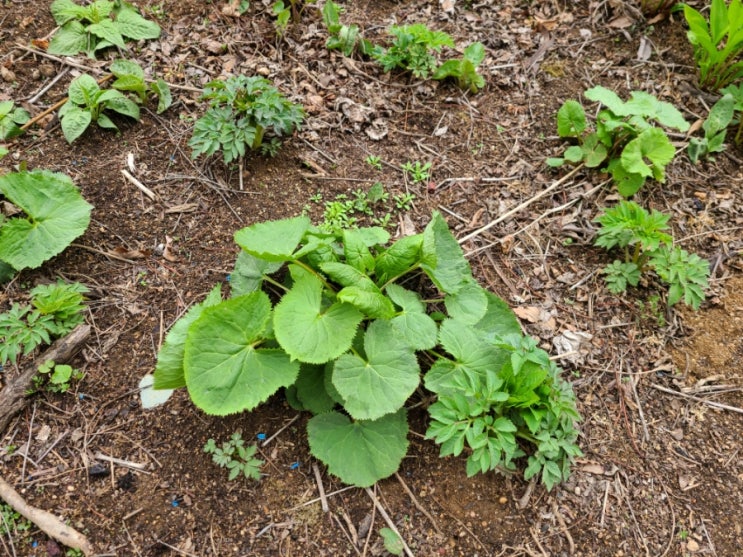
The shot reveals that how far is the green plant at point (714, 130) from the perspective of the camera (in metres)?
3.12

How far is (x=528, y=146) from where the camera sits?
322 cm

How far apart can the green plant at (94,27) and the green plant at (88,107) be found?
1.21 feet

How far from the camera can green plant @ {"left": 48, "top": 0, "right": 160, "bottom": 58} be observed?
3.25 meters

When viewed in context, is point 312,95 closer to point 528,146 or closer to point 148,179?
point 148,179

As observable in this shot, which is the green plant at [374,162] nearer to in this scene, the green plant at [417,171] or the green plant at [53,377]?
the green plant at [417,171]

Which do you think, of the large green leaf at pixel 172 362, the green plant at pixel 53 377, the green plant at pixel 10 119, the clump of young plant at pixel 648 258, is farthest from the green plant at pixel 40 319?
the clump of young plant at pixel 648 258

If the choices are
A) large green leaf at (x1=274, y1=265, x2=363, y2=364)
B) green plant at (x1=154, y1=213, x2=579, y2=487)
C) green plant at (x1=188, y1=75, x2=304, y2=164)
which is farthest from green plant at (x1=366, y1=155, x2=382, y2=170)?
large green leaf at (x1=274, y1=265, x2=363, y2=364)

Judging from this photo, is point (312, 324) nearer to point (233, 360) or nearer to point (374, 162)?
point (233, 360)

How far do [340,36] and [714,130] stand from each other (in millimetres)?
2344

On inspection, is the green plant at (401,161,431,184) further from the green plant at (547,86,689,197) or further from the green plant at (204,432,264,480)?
the green plant at (204,432,264,480)

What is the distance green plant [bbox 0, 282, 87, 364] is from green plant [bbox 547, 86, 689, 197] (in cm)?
263

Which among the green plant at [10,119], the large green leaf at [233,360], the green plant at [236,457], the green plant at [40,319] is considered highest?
the green plant at [10,119]

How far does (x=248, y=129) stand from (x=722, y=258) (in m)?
2.62

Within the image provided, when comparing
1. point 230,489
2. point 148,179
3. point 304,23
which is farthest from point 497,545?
point 304,23
